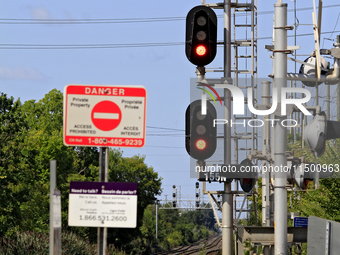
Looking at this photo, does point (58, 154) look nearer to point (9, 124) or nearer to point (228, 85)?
point (9, 124)

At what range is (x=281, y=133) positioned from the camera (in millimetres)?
10094

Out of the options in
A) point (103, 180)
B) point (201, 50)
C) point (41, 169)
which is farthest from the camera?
point (41, 169)

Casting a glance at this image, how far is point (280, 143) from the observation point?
10.1 m

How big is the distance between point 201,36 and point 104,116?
4.41 m

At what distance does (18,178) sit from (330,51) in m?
35.0

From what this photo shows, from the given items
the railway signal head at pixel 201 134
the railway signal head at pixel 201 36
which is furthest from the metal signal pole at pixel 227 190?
the railway signal head at pixel 201 36

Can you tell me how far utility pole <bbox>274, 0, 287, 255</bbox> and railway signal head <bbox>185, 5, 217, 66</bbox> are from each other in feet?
3.45

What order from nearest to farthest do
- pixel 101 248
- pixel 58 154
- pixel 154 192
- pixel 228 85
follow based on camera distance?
pixel 101 248, pixel 228 85, pixel 58 154, pixel 154 192

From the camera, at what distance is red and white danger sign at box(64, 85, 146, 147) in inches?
249

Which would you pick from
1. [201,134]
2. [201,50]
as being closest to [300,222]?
[201,134]

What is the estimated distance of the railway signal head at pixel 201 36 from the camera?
10375 millimetres

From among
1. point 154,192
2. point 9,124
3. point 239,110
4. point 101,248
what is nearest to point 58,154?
point 9,124

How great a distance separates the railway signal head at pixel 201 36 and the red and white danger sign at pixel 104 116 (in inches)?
→ 164

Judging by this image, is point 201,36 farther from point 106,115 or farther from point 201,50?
point 106,115
